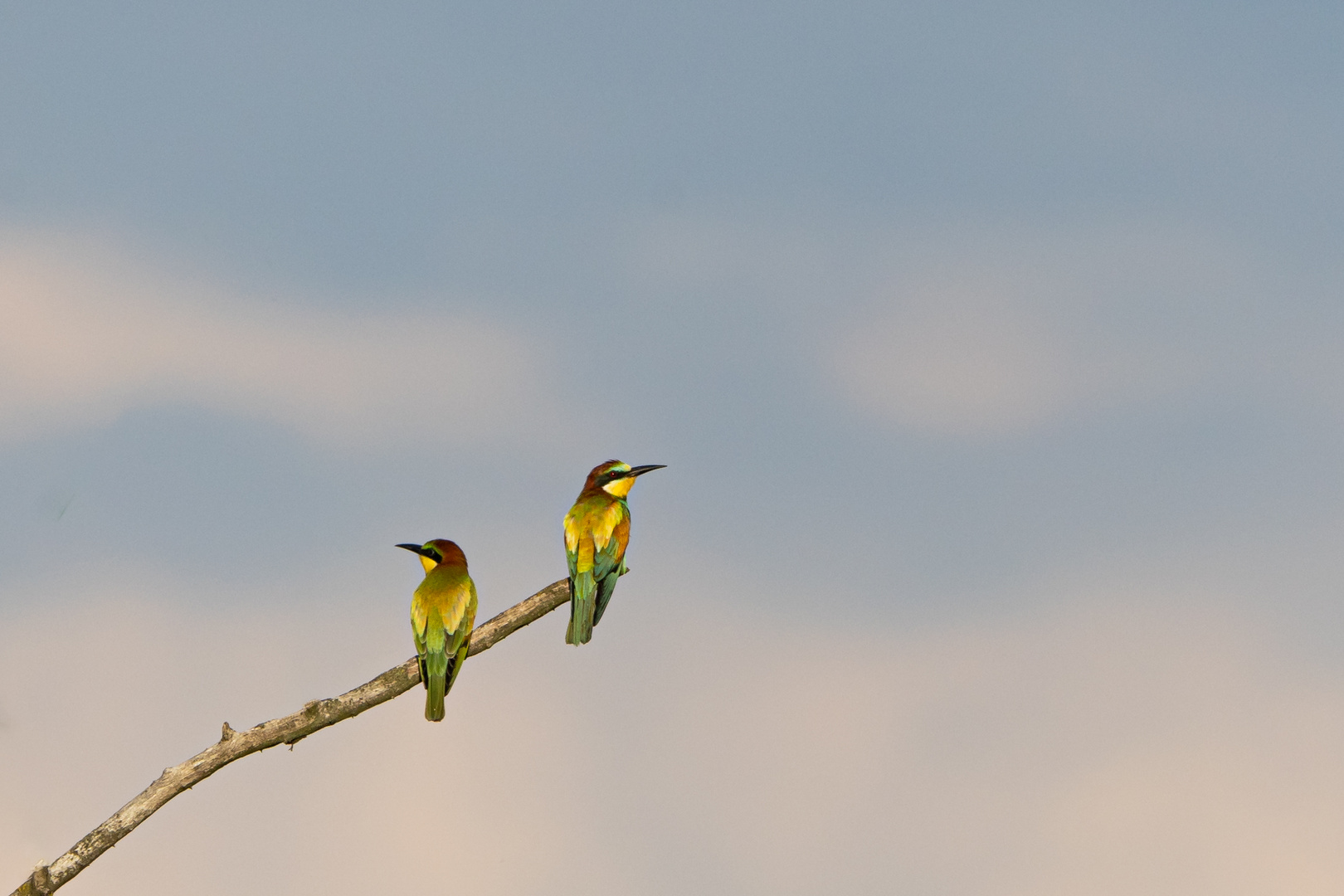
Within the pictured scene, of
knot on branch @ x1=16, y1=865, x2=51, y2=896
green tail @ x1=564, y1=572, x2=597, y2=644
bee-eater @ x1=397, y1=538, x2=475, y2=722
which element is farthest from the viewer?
green tail @ x1=564, y1=572, x2=597, y2=644

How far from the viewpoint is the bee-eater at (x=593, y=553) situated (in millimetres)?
12969

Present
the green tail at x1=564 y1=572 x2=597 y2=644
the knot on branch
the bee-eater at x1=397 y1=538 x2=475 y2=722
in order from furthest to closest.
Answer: the green tail at x1=564 y1=572 x2=597 y2=644, the bee-eater at x1=397 y1=538 x2=475 y2=722, the knot on branch

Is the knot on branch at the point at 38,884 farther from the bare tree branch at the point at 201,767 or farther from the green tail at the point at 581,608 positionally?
the green tail at the point at 581,608

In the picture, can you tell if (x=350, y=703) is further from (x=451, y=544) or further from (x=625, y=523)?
(x=625, y=523)

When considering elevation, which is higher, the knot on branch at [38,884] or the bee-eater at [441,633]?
the bee-eater at [441,633]

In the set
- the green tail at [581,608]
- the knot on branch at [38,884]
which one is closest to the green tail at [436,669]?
the green tail at [581,608]

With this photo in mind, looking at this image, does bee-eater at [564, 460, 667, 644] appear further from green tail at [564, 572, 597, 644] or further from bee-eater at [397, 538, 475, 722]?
bee-eater at [397, 538, 475, 722]

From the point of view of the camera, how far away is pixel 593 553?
43.2ft

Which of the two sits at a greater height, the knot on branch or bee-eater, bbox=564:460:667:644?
bee-eater, bbox=564:460:667:644

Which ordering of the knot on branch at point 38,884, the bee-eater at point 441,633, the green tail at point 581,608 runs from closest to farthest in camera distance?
the knot on branch at point 38,884 → the bee-eater at point 441,633 → the green tail at point 581,608

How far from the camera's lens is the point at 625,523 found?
44.8 feet

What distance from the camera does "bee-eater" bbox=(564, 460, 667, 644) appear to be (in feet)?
42.5

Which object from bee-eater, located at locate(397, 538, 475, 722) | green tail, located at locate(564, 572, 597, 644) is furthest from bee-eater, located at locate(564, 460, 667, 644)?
bee-eater, located at locate(397, 538, 475, 722)

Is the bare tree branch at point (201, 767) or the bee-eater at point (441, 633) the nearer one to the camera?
the bare tree branch at point (201, 767)
